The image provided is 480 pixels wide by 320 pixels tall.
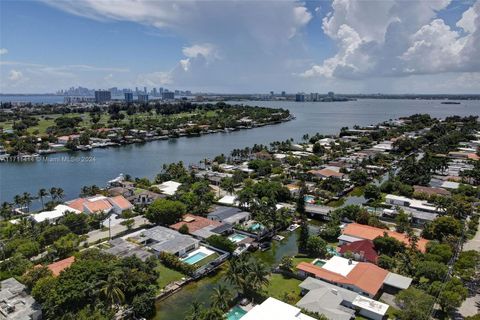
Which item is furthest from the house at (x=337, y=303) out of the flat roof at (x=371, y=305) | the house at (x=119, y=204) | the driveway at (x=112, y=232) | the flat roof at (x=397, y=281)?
the house at (x=119, y=204)

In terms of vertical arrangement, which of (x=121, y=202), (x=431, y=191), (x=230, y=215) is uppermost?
(x=121, y=202)

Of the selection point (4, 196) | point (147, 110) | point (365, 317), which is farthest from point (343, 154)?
point (147, 110)

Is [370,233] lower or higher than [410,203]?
higher

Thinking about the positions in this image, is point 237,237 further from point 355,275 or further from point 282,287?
point 355,275

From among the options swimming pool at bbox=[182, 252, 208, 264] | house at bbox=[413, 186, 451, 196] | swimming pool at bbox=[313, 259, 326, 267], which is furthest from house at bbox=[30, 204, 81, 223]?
house at bbox=[413, 186, 451, 196]

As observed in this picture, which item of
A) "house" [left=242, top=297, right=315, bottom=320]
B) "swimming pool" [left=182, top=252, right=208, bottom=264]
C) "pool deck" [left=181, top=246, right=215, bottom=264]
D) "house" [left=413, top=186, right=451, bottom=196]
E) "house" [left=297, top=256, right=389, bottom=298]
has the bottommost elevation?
"swimming pool" [left=182, top=252, right=208, bottom=264]

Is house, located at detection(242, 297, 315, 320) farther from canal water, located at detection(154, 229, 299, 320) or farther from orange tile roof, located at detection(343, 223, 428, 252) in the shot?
orange tile roof, located at detection(343, 223, 428, 252)

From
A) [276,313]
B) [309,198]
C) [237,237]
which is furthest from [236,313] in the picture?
[309,198]

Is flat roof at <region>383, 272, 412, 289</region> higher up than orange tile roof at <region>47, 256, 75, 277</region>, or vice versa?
orange tile roof at <region>47, 256, 75, 277</region>
